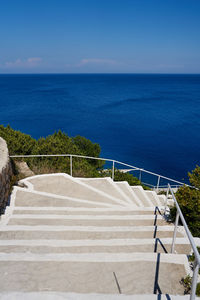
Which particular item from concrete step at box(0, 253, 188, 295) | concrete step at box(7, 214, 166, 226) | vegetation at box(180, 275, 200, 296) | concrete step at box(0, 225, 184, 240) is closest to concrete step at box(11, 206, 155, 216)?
concrete step at box(7, 214, 166, 226)

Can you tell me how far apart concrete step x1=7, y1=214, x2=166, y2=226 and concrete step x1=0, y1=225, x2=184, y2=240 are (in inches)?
12.3


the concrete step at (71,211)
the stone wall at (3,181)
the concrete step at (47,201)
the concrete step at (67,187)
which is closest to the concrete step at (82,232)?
the concrete step at (71,211)

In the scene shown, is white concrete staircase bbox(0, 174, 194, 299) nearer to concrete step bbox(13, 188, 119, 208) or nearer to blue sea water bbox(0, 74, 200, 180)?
concrete step bbox(13, 188, 119, 208)

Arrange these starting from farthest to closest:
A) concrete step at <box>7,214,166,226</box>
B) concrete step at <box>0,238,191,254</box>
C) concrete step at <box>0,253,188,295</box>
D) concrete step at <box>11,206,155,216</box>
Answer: concrete step at <box>11,206,155,216</box> < concrete step at <box>7,214,166,226</box> < concrete step at <box>0,238,191,254</box> < concrete step at <box>0,253,188,295</box>

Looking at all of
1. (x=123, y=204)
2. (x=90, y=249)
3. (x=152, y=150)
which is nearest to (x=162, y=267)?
(x=90, y=249)

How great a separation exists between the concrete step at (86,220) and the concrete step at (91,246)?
852 mm

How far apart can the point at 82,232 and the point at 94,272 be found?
1310 mm

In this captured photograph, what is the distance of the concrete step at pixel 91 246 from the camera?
4359 millimetres

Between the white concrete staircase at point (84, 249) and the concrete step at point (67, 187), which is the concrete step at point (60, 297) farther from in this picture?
the concrete step at point (67, 187)

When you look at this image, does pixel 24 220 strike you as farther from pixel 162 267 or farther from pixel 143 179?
pixel 143 179

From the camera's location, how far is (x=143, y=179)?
3697cm

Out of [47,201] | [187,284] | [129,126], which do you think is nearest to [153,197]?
[47,201]

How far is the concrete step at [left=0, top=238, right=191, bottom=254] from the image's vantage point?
4.36 metres

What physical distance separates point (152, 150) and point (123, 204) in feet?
140
